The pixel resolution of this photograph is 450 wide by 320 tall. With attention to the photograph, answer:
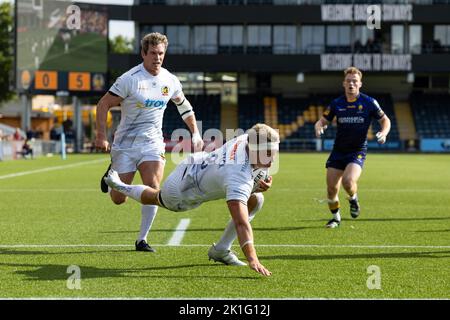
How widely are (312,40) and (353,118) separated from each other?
47.1m

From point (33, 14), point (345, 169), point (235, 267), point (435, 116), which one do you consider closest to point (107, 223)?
point (345, 169)

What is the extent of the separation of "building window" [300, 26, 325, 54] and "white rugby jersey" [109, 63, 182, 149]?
49711 millimetres

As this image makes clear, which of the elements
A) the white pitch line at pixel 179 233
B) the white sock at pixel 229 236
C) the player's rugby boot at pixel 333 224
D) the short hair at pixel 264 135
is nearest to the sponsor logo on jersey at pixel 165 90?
the white pitch line at pixel 179 233

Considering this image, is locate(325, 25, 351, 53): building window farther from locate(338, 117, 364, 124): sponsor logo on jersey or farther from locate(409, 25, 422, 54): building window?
locate(338, 117, 364, 124): sponsor logo on jersey

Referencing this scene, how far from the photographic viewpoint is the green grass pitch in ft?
21.7

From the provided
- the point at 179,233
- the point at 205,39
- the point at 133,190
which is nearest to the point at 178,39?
the point at 205,39

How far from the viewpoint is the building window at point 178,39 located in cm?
5838

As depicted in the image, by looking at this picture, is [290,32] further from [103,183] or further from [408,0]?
[103,183]

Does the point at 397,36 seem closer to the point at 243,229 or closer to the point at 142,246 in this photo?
the point at 142,246

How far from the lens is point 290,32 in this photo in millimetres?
58344

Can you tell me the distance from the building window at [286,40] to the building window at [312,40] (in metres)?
0.63

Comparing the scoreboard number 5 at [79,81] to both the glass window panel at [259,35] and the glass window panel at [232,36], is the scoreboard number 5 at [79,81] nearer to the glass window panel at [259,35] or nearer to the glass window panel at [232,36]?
the glass window panel at [232,36]
